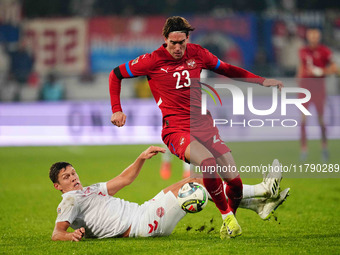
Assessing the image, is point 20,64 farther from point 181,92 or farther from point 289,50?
point 181,92

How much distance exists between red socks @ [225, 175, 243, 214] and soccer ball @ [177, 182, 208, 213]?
1.41 feet

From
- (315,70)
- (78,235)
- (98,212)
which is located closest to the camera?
(78,235)

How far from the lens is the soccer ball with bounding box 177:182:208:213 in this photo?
539cm

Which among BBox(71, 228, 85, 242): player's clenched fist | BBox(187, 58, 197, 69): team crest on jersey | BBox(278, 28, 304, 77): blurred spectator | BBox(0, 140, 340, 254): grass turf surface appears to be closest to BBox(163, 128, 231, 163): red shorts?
BBox(187, 58, 197, 69): team crest on jersey

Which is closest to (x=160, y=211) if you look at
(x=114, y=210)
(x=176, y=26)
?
(x=114, y=210)

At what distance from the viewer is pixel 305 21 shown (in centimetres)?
1959

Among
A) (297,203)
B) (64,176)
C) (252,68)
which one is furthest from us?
(252,68)

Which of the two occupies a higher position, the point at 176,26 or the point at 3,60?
the point at 3,60

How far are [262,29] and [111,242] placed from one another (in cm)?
1502

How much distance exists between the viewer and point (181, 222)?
7004mm

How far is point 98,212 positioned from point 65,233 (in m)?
0.37

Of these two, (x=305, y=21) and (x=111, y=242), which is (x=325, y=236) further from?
(x=305, y=21)

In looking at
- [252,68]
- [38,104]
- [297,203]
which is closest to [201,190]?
[297,203]

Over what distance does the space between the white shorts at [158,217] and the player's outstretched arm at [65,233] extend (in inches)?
23.6
